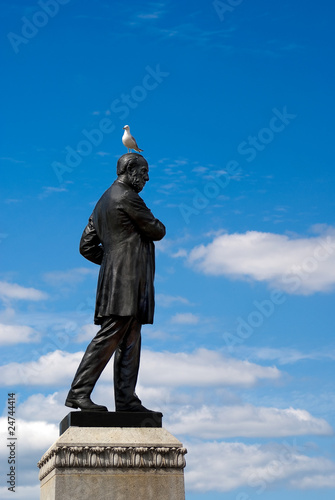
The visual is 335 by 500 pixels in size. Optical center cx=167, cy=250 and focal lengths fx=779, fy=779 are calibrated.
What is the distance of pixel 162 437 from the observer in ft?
35.8

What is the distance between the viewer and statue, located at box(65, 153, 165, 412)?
11211 mm

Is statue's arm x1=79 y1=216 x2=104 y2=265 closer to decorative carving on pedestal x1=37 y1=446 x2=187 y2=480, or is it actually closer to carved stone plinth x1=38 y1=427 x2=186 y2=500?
carved stone plinth x1=38 y1=427 x2=186 y2=500

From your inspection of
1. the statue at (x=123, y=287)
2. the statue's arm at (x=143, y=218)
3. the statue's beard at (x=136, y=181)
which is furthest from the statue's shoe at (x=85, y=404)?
the statue's beard at (x=136, y=181)

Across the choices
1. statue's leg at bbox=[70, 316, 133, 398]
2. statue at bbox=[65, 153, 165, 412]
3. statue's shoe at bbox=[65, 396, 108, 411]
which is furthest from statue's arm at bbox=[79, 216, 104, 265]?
statue's shoe at bbox=[65, 396, 108, 411]

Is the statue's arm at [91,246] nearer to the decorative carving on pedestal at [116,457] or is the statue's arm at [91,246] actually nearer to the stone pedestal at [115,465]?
the stone pedestal at [115,465]

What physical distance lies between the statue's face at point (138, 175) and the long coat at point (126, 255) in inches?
3.9

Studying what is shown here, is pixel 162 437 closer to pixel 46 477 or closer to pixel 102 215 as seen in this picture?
pixel 46 477

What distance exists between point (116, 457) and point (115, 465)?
4.2 inches

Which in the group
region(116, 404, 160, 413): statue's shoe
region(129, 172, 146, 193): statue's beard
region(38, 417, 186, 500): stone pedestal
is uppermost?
region(129, 172, 146, 193): statue's beard

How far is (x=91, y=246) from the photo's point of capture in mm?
12273

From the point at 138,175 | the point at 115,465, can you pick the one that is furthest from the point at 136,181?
the point at 115,465

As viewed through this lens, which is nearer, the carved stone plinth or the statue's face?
the carved stone plinth

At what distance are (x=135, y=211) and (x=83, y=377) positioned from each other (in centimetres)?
254

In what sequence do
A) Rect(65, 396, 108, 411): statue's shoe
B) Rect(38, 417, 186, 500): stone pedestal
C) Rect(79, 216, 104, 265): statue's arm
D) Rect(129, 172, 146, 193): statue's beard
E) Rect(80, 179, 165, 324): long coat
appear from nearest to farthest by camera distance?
1. Rect(38, 417, 186, 500): stone pedestal
2. Rect(65, 396, 108, 411): statue's shoe
3. Rect(80, 179, 165, 324): long coat
4. Rect(129, 172, 146, 193): statue's beard
5. Rect(79, 216, 104, 265): statue's arm
